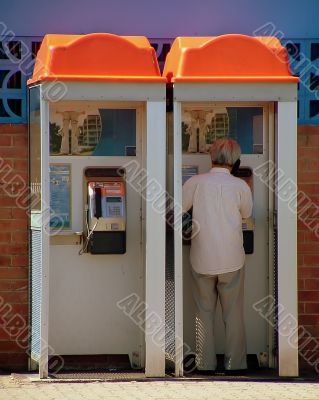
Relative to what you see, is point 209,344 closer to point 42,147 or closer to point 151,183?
point 151,183

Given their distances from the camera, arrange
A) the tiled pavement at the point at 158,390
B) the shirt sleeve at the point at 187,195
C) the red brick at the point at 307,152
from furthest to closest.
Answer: the red brick at the point at 307,152
the shirt sleeve at the point at 187,195
the tiled pavement at the point at 158,390

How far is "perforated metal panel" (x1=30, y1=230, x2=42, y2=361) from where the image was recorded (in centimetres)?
732

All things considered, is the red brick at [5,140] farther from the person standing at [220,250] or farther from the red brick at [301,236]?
the red brick at [301,236]

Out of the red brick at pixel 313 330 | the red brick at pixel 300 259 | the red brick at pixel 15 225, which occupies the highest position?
the red brick at pixel 15 225

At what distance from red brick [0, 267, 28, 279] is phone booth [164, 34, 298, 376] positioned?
4.10 feet

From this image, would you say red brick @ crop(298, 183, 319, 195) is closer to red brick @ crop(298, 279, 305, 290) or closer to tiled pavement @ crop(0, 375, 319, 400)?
red brick @ crop(298, 279, 305, 290)

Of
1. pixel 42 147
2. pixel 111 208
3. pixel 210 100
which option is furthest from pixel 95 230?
pixel 210 100

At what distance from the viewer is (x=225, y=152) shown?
7406 mm

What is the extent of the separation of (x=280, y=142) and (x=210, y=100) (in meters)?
0.60

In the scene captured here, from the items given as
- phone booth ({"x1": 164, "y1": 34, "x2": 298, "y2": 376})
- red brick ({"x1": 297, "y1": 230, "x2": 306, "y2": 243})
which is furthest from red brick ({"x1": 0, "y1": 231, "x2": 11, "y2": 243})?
red brick ({"x1": 297, "y1": 230, "x2": 306, "y2": 243})

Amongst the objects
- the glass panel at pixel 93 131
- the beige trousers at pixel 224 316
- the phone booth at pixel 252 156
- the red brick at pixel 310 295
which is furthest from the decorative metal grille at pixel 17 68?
the red brick at pixel 310 295

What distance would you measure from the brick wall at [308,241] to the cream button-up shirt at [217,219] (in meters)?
0.72

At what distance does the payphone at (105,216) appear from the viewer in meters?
7.49

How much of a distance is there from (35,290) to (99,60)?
1.79 m
